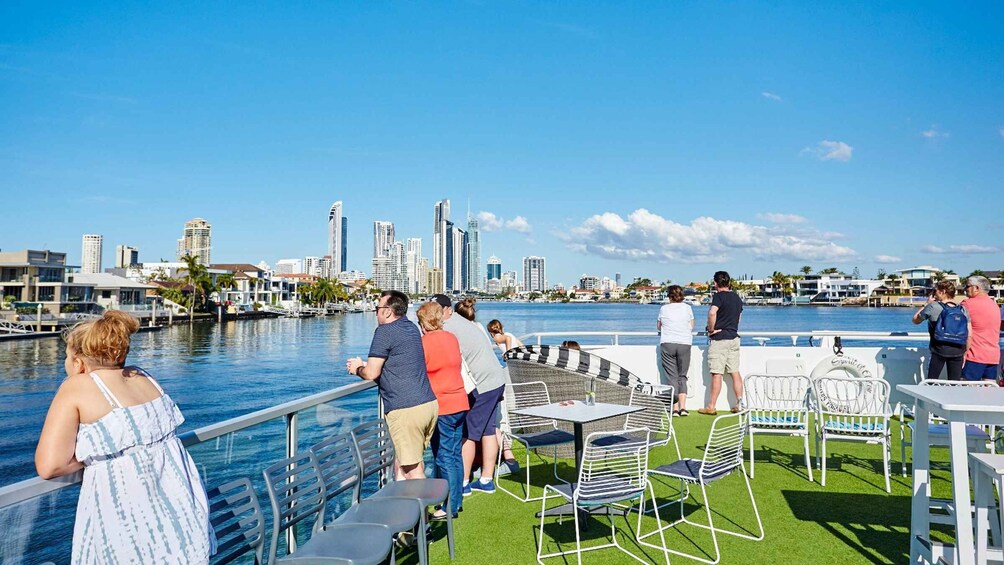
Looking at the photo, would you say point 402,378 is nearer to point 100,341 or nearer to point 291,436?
point 291,436

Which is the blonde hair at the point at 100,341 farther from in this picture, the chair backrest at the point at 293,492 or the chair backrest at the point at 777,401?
the chair backrest at the point at 777,401

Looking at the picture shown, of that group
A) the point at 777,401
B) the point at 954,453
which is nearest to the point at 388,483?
the point at 954,453

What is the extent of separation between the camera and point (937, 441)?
13.6ft

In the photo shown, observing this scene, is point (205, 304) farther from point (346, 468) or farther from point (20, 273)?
point (346, 468)

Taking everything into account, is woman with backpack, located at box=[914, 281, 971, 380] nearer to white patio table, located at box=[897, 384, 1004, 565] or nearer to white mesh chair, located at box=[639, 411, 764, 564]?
white patio table, located at box=[897, 384, 1004, 565]

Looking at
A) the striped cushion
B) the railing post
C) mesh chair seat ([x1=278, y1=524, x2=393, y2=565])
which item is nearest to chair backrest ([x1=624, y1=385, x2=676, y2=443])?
the striped cushion

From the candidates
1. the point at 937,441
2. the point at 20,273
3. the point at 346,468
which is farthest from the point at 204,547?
the point at 20,273

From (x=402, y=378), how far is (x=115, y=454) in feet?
7.05

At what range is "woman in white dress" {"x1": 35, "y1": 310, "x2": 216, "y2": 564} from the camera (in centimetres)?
203

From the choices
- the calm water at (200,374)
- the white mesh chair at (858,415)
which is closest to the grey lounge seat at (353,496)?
the white mesh chair at (858,415)

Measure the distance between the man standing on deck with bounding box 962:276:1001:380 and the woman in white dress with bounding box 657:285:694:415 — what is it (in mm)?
3013

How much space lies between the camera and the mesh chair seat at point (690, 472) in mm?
3985

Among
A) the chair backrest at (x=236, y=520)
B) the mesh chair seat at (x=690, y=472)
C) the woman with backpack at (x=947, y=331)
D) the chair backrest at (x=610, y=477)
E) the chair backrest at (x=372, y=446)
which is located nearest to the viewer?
the chair backrest at (x=236, y=520)

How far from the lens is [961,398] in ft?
10.7
